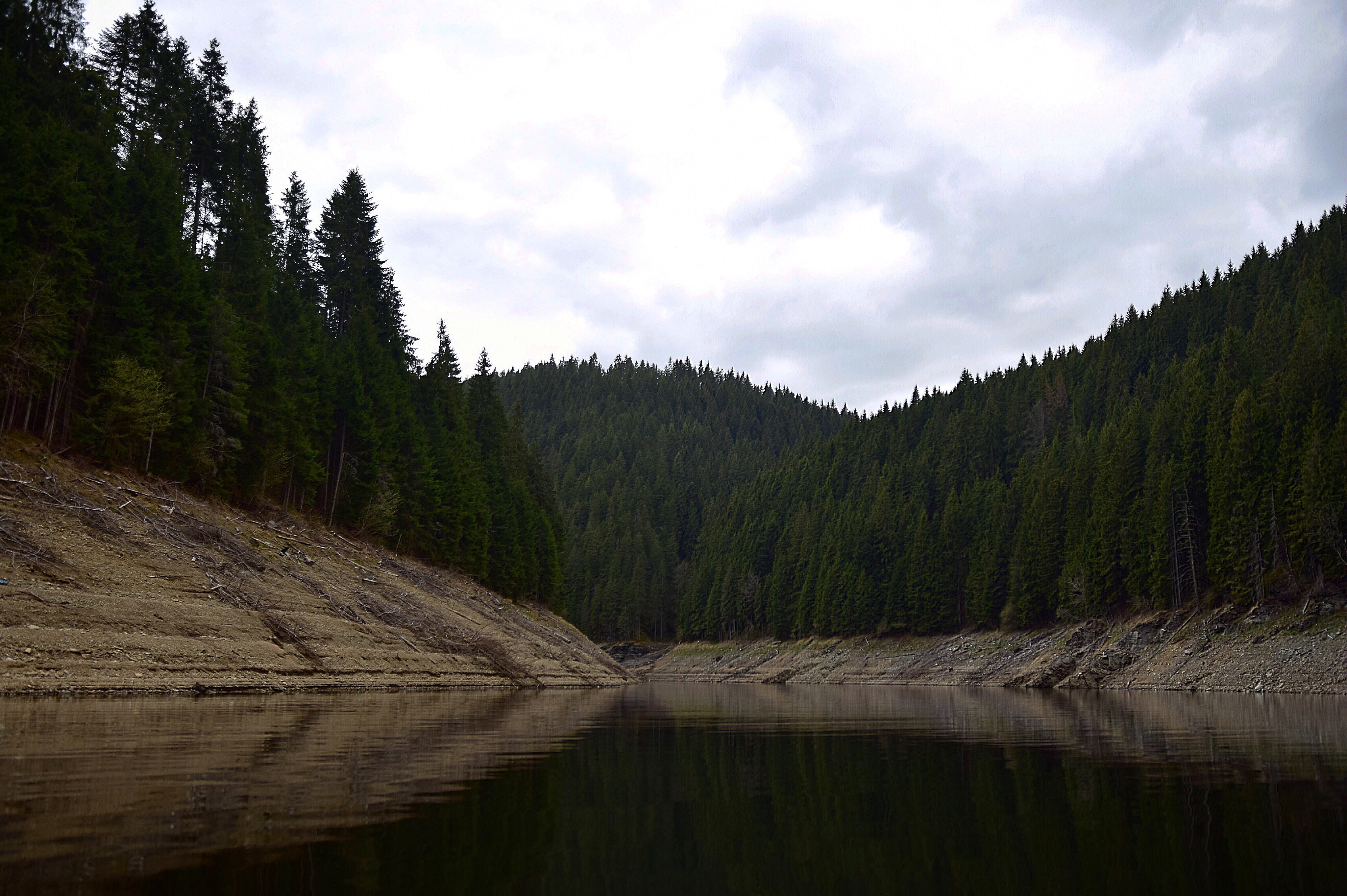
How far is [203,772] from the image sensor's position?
36.3 ft

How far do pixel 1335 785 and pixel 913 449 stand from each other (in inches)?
5636

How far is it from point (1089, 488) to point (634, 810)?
94.0 meters

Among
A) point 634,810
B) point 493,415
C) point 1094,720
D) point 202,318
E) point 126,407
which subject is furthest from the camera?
point 493,415

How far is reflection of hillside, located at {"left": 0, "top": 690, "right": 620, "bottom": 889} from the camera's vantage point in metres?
7.04

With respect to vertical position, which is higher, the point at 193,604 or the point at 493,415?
the point at 493,415

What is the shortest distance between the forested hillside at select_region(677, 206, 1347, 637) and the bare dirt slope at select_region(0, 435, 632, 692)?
51751 millimetres

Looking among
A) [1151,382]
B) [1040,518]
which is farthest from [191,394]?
[1151,382]

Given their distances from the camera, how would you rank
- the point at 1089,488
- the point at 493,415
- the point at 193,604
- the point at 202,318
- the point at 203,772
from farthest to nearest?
the point at 493,415, the point at 1089,488, the point at 202,318, the point at 193,604, the point at 203,772

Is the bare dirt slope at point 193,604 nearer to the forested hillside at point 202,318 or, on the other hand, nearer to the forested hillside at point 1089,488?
the forested hillside at point 202,318

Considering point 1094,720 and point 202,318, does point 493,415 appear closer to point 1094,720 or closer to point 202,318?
point 202,318

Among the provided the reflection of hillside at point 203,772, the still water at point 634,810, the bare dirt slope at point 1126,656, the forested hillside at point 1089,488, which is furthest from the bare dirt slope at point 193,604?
the forested hillside at point 1089,488

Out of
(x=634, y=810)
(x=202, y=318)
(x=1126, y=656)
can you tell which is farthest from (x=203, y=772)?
(x=1126, y=656)

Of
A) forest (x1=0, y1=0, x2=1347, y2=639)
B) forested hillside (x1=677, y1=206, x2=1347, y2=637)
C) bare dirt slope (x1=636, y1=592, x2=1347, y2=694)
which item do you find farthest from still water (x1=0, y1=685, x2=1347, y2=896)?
forested hillside (x1=677, y1=206, x2=1347, y2=637)

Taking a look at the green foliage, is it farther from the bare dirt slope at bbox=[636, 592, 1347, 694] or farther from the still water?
the bare dirt slope at bbox=[636, 592, 1347, 694]
